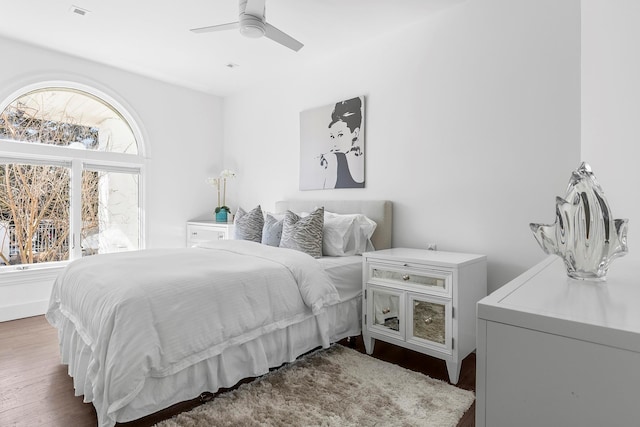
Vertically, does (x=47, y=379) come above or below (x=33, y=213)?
below

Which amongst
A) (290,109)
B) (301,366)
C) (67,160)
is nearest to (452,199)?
(301,366)

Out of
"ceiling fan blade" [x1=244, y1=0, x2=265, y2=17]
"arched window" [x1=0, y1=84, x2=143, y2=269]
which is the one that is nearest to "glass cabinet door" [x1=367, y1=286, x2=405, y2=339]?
"ceiling fan blade" [x1=244, y1=0, x2=265, y2=17]

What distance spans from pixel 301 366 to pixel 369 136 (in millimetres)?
2122

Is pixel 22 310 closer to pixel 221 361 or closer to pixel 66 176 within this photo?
pixel 66 176

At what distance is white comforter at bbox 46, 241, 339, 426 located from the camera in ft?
5.20

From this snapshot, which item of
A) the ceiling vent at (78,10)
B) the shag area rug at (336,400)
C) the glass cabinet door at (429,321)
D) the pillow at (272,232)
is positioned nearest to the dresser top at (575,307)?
the shag area rug at (336,400)

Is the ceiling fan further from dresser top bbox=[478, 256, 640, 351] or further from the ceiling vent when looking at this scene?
dresser top bbox=[478, 256, 640, 351]

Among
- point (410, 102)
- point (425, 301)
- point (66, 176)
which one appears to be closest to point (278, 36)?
point (410, 102)

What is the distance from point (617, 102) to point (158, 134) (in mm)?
4661

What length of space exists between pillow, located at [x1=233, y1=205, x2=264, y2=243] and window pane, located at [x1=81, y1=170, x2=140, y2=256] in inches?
69.8

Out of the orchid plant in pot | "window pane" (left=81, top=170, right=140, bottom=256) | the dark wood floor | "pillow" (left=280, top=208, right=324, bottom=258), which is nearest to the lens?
the dark wood floor

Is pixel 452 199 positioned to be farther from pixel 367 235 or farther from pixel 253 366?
pixel 253 366

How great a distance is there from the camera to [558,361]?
0.55 m

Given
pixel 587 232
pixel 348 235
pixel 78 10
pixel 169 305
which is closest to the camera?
pixel 587 232
